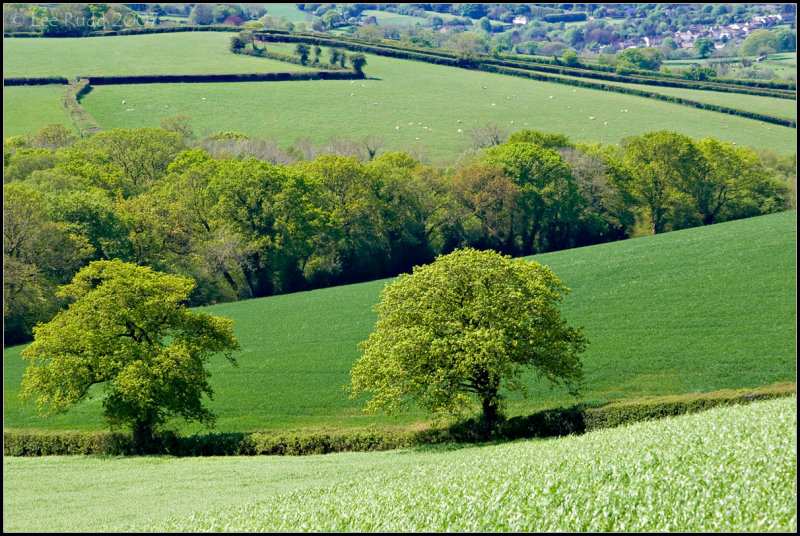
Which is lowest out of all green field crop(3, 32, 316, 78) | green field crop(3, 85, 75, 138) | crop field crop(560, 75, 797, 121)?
green field crop(3, 85, 75, 138)

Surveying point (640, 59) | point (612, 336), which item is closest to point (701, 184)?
point (612, 336)

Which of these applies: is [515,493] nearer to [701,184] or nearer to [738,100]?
[701,184]

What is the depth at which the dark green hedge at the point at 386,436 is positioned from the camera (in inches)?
1359

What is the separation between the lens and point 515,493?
17.6 m

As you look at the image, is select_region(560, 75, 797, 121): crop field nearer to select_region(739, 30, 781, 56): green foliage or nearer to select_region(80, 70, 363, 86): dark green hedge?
select_region(80, 70, 363, 86): dark green hedge

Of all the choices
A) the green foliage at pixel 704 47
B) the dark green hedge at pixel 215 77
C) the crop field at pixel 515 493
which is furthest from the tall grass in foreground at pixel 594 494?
the green foliage at pixel 704 47

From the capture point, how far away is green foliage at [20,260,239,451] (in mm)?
38594

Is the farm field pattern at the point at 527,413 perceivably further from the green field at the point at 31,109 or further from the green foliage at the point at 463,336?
the green foliage at the point at 463,336

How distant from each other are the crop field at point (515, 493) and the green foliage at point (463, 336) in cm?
581

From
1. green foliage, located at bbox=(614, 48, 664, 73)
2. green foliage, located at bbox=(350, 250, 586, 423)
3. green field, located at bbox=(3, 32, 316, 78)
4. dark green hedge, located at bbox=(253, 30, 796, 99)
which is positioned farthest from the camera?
green foliage, located at bbox=(614, 48, 664, 73)

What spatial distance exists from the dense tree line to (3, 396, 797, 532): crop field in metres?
44.4

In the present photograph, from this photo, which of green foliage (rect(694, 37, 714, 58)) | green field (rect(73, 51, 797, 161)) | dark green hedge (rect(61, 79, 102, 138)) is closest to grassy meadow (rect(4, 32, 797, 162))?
green field (rect(73, 51, 797, 161))

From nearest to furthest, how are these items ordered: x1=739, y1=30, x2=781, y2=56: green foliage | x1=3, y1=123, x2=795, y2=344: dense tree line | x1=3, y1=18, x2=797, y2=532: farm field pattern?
x1=3, y1=18, x2=797, y2=532: farm field pattern, x1=3, y1=123, x2=795, y2=344: dense tree line, x1=739, y1=30, x2=781, y2=56: green foliage

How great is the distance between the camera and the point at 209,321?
140ft
